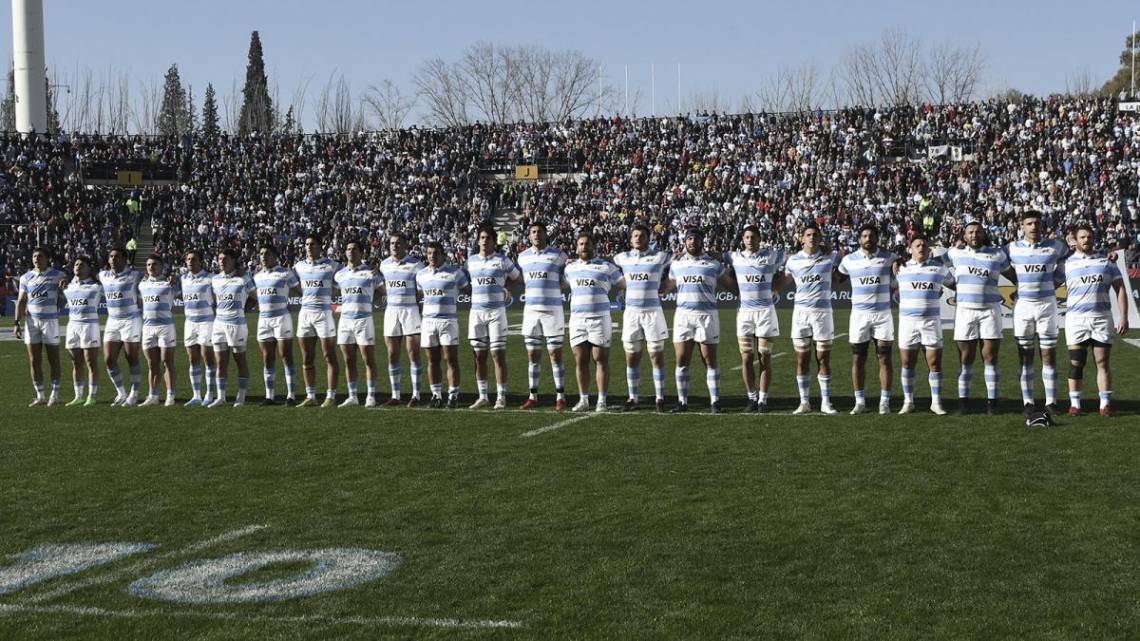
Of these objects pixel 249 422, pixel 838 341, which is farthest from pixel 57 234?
pixel 249 422

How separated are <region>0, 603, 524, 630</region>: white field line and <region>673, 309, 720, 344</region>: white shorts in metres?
7.69

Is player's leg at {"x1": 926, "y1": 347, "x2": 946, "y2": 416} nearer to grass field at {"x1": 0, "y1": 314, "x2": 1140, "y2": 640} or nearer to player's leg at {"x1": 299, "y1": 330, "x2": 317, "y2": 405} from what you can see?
grass field at {"x1": 0, "y1": 314, "x2": 1140, "y2": 640}

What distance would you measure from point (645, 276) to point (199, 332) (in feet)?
17.1

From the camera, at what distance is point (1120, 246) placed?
33.9 meters

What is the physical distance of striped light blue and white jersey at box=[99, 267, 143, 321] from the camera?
49.5 ft

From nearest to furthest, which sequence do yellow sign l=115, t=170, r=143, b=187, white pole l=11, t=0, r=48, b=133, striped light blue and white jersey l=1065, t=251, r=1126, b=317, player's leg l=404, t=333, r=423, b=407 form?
striped light blue and white jersey l=1065, t=251, r=1126, b=317 → player's leg l=404, t=333, r=423, b=407 → yellow sign l=115, t=170, r=143, b=187 → white pole l=11, t=0, r=48, b=133

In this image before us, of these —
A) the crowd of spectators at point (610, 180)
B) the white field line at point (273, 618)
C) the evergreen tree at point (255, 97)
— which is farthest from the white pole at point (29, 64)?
the white field line at point (273, 618)

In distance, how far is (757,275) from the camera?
1323 centimetres

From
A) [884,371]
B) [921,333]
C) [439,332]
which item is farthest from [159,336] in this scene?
[921,333]

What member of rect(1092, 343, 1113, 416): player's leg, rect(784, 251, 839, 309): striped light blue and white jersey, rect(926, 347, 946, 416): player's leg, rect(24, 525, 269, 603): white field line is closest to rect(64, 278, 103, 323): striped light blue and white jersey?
rect(784, 251, 839, 309): striped light blue and white jersey

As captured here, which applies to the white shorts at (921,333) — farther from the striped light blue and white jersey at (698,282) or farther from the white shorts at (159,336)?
the white shorts at (159,336)

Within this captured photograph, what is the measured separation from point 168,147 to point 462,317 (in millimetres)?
23011

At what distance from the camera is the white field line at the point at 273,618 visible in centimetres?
581

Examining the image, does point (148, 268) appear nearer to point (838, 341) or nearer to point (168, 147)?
point (838, 341)
